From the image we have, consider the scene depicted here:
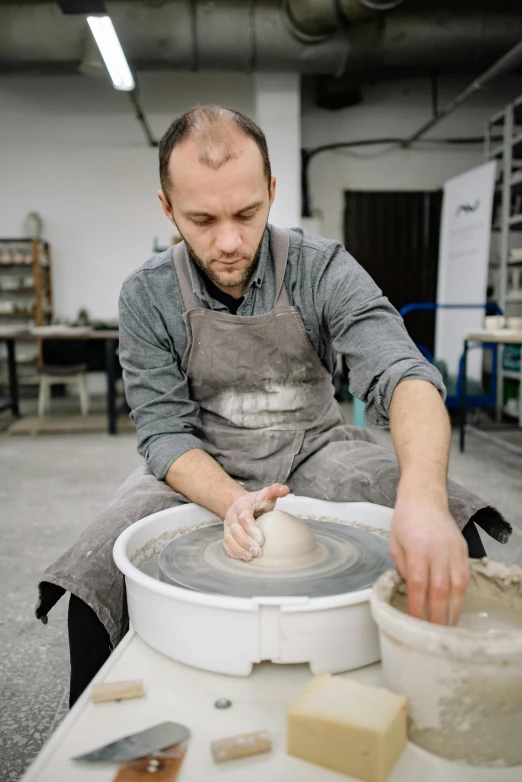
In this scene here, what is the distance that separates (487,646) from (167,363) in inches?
33.3

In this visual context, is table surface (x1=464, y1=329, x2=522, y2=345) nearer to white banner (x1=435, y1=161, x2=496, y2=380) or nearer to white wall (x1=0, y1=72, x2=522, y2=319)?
white banner (x1=435, y1=161, x2=496, y2=380)

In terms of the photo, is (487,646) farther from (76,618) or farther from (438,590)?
(76,618)

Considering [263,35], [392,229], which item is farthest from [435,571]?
[392,229]

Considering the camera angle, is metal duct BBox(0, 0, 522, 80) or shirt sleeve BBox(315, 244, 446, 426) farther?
metal duct BBox(0, 0, 522, 80)

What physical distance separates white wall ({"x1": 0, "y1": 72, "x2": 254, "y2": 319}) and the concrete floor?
2.68m

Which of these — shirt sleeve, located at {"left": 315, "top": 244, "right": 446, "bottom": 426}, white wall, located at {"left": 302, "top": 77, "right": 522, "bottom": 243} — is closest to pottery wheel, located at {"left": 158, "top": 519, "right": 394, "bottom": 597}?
shirt sleeve, located at {"left": 315, "top": 244, "right": 446, "bottom": 426}

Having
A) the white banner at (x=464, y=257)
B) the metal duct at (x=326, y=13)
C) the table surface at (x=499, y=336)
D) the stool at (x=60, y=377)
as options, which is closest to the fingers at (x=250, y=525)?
the table surface at (x=499, y=336)

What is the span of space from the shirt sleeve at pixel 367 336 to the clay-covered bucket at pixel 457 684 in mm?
411

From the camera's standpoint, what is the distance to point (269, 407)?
1205mm

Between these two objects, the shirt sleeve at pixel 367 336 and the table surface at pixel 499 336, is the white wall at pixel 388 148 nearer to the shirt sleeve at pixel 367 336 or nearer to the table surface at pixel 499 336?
the table surface at pixel 499 336

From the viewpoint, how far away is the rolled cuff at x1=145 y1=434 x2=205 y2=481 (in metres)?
1.07

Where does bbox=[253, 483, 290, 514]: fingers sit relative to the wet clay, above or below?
above

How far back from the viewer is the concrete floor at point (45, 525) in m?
1.16

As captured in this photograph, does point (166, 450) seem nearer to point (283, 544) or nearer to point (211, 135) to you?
point (283, 544)
